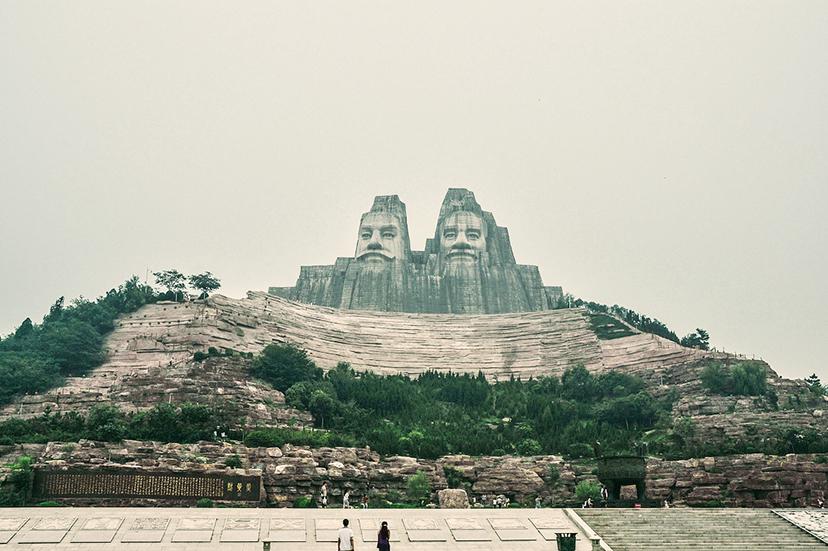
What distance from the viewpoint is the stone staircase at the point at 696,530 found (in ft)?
88.6

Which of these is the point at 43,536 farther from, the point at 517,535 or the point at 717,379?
the point at 717,379

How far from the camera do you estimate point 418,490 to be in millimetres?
38406

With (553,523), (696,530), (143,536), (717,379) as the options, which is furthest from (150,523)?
(717,379)

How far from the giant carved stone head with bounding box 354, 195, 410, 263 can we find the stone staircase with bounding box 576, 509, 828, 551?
55652 millimetres

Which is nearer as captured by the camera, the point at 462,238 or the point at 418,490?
the point at 418,490

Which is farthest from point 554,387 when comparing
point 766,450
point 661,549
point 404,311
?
point 661,549

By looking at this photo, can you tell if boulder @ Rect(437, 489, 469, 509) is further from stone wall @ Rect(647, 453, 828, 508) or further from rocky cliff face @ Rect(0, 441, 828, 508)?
stone wall @ Rect(647, 453, 828, 508)

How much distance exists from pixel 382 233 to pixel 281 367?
111 ft

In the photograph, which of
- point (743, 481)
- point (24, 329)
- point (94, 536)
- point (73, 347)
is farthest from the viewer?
point (24, 329)

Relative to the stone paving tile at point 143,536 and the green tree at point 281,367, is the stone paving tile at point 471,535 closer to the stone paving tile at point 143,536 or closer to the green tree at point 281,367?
the stone paving tile at point 143,536

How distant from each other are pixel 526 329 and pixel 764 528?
41.5 m

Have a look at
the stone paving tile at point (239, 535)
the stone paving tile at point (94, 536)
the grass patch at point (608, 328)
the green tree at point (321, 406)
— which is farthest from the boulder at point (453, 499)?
the grass patch at point (608, 328)

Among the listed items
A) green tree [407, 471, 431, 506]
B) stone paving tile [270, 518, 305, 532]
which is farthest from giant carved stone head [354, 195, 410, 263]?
→ stone paving tile [270, 518, 305, 532]

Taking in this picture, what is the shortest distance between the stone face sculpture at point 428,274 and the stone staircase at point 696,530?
52.4 meters
